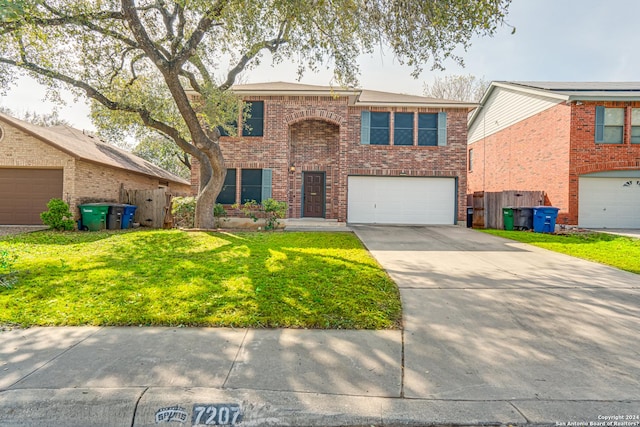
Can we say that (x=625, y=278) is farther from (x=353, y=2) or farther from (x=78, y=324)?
(x=78, y=324)

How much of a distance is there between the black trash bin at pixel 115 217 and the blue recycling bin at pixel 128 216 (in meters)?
0.17

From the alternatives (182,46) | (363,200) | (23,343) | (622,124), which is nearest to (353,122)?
(363,200)

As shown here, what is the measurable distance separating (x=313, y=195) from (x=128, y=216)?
7669 mm

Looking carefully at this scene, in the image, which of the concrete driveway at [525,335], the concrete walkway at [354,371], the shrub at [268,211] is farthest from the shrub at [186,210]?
the concrete walkway at [354,371]

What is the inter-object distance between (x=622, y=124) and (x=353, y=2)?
44.4 ft

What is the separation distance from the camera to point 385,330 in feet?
11.9

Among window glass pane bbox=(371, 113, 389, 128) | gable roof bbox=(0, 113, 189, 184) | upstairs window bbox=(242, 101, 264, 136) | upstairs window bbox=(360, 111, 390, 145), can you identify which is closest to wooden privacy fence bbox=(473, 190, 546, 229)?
upstairs window bbox=(360, 111, 390, 145)

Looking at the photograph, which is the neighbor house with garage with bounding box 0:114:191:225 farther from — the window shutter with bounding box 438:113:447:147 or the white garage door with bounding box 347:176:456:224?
the window shutter with bounding box 438:113:447:147

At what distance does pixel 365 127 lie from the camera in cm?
1450

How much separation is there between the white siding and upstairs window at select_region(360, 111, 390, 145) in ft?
23.8

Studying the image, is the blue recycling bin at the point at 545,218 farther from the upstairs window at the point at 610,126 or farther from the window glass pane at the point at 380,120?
the window glass pane at the point at 380,120

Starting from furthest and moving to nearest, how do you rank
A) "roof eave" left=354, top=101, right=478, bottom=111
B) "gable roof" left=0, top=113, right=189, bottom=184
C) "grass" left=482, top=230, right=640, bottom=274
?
"roof eave" left=354, top=101, right=478, bottom=111, "gable roof" left=0, top=113, right=189, bottom=184, "grass" left=482, top=230, right=640, bottom=274

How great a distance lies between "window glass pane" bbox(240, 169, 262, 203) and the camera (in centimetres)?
1361

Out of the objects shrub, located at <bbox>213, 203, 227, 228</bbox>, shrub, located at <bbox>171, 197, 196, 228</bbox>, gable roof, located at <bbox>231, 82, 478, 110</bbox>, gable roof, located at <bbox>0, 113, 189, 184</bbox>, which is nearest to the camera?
gable roof, located at <bbox>0, 113, 189, 184</bbox>
